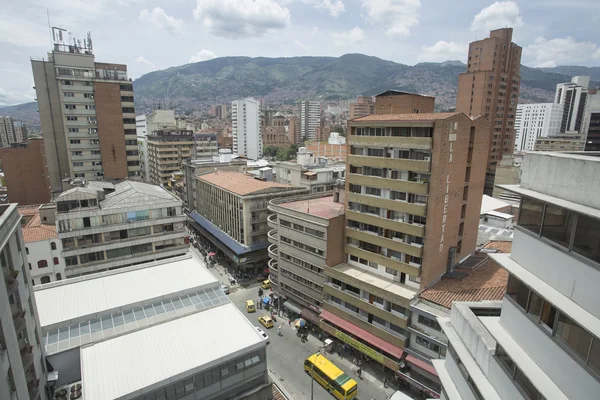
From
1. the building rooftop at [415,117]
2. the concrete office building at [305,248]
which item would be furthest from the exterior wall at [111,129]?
the building rooftop at [415,117]

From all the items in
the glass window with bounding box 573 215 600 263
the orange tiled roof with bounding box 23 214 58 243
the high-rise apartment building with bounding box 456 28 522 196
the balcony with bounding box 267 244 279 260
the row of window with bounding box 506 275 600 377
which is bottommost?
the balcony with bounding box 267 244 279 260

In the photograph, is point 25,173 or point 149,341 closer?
point 149,341

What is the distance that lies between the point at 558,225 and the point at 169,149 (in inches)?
4254

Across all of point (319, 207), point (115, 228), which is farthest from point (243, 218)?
point (115, 228)

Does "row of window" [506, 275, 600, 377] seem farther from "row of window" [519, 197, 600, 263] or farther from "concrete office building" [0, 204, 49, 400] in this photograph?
"concrete office building" [0, 204, 49, 400]

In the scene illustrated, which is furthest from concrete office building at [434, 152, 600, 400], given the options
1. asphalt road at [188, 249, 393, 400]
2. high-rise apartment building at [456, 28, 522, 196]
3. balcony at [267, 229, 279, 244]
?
high-rise apartment building at [456, 28, 522, 196]

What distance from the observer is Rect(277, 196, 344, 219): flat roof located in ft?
128

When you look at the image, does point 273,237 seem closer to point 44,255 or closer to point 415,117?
point 415,117

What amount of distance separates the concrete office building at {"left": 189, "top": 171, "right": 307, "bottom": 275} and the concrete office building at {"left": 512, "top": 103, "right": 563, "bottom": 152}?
162114mm

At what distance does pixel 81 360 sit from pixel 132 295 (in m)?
7.20

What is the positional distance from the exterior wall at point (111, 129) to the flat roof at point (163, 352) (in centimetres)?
5043

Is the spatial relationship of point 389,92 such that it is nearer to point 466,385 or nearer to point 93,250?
point 466,385

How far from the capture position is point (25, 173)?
77625mm

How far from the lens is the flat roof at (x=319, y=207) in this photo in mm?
38906
